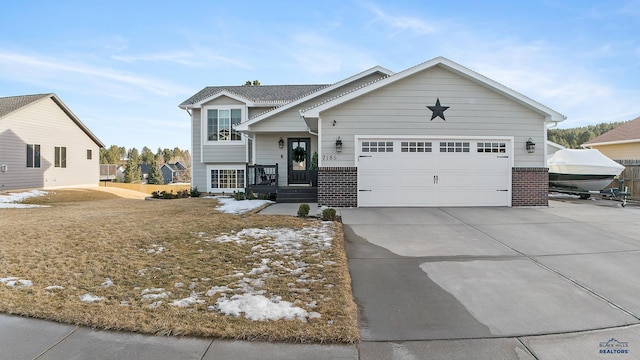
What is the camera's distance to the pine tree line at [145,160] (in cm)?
4784

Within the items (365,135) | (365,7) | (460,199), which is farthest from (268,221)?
(365,7)

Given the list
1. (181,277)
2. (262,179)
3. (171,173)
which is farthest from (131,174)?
(181,277)

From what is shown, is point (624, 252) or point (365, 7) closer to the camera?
point (624, 252)

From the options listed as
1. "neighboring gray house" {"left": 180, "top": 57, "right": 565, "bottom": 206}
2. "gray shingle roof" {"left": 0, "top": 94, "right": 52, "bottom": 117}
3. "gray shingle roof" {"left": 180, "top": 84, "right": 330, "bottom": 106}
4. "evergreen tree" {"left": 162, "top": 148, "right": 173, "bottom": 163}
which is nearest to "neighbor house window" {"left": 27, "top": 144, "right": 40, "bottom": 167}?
"gray shingle roof" {"left": 0, "top": 94, "right": 52, "bottom": 117}

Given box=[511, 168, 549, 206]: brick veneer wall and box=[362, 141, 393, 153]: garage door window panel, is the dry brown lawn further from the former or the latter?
box=[511, 168, 549, 206]: brick veneer wall

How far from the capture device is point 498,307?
3.97 metres

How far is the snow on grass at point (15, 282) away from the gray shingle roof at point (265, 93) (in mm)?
14018

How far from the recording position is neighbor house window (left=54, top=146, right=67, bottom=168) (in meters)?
23.2

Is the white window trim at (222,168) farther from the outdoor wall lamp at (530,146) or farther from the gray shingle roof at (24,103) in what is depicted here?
the outdoor wall lamp at (530,146)

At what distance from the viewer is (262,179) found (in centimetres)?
1566

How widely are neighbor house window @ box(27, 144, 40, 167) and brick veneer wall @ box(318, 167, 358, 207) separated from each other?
2042 cm

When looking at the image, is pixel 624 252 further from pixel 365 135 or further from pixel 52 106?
pixel 52 106

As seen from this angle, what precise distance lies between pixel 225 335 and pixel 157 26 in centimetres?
1343

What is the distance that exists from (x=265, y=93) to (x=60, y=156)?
15.6m
